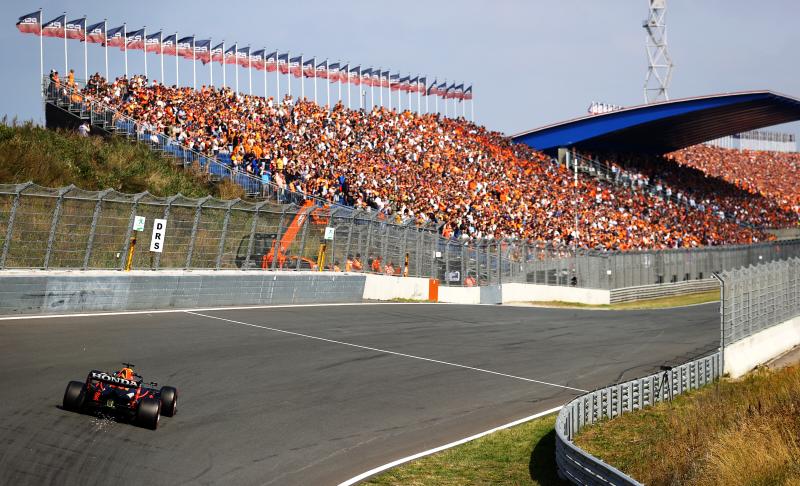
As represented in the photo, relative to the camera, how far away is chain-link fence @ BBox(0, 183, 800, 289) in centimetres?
1905

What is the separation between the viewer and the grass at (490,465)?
34.5 feet

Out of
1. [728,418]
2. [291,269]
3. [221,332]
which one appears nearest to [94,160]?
[291,269]

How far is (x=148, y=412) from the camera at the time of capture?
35.8ft

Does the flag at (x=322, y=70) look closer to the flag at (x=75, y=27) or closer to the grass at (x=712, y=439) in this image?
the flag at (x=75, y=27)

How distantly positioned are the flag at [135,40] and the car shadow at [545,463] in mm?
35919

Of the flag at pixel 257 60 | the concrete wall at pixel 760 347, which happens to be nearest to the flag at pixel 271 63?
the flag at pixel 257 60

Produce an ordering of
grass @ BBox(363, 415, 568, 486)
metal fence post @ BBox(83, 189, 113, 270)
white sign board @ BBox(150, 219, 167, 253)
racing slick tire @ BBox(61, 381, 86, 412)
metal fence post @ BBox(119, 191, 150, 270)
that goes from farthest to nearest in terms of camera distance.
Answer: white sign board @ BBox(150, 219, 167, 253)
metal fence post @ BBox(119, 191, 150, 270)
metal fence post @ BBox(83, 189, 113, 270)
racing slick tire @ BBox(61, 381, 86, 412)
grass @ BBox(363, 415, 568, 486)

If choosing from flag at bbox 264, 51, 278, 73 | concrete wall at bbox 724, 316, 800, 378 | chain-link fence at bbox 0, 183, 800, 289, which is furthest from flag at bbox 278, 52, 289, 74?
concrete wall at bbox 724, 316, 800, 378

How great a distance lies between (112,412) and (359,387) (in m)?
4.81

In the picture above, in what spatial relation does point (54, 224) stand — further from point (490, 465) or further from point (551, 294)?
point (551, 294)

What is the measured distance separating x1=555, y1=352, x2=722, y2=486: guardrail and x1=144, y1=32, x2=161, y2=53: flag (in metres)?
33.9

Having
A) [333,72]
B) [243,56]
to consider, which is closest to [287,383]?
[243,56]

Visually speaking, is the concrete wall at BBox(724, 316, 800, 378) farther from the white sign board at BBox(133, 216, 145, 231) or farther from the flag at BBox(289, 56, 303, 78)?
the flag at BBox(289, 56, 303, 78)

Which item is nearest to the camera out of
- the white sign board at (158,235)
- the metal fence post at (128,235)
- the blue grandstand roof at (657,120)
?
the metal fence post at (128,235)
